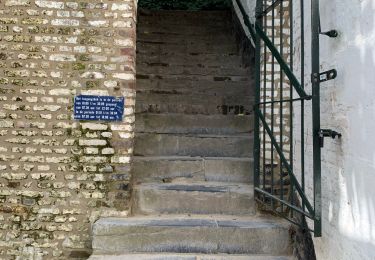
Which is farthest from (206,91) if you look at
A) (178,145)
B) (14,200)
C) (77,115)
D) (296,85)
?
(14,200)

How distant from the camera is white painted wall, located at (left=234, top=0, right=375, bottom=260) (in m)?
1.86

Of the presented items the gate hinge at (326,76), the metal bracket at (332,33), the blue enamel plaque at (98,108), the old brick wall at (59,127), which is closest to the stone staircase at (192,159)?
Answer: the old brick wall at (59,127)

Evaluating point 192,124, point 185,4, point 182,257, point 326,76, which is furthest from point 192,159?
point 185,4

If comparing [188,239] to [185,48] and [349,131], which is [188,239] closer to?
[349,131]

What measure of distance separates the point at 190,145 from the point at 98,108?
1184mm

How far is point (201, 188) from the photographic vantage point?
3.44 metres

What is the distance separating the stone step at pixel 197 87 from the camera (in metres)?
4.80

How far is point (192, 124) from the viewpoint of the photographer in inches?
170

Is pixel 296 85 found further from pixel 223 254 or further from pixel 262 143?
pixel 223 254

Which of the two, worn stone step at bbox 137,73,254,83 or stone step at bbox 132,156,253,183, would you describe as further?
worn stone step at bbox 137,73,254,83

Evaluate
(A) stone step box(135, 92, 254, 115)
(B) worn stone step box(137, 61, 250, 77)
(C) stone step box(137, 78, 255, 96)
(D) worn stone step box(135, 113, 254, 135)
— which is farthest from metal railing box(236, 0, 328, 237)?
(B) worn stone step box(137, 61, 250, 77)

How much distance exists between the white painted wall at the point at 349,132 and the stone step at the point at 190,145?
1.52 meters

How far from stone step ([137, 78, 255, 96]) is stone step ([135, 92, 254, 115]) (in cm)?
14

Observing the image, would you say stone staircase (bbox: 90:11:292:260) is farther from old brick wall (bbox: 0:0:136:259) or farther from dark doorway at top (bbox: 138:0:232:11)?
dark doorway at top (bbox: 138:0:232:11)
